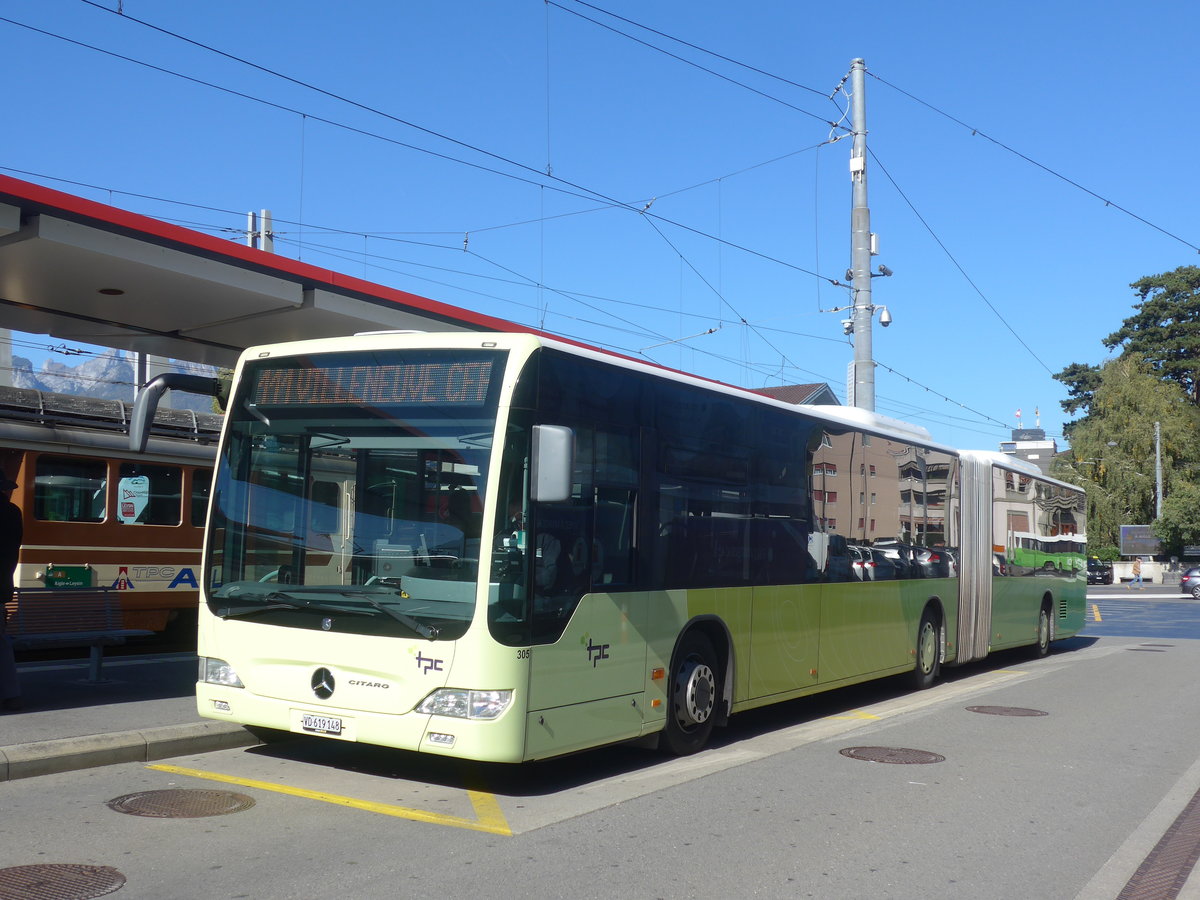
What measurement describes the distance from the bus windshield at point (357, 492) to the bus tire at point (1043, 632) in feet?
47.4

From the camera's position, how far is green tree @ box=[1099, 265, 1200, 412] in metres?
81.3

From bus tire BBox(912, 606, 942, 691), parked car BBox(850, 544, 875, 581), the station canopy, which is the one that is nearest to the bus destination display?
the station canopy

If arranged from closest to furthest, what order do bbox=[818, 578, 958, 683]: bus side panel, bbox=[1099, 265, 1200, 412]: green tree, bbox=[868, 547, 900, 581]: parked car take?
bbox=[818, 578, 958, 683]: bus side panel → bbox=[868, 547, 900, 581]: parked car → bbox=[1099, 265, 1200, 412]: green tree

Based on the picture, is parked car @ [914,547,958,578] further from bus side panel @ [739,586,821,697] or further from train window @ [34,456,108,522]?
train window @ [34,456,108,522]

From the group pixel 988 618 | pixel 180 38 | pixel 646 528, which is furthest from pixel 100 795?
pixel 988 618

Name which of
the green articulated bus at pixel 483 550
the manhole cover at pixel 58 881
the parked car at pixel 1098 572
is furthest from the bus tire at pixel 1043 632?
the parked car at pixel 1098 572

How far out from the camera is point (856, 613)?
12.1m

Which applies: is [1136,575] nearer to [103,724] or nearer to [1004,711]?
[1004,711]

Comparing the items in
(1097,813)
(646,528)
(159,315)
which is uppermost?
(159,315)

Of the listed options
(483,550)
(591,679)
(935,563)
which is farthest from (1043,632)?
(483,550)

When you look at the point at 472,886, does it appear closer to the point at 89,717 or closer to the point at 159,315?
the point at 89,717

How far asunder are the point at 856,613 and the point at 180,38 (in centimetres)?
931

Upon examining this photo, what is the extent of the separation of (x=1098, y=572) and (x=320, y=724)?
207ft

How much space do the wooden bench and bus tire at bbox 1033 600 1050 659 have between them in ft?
45.9
